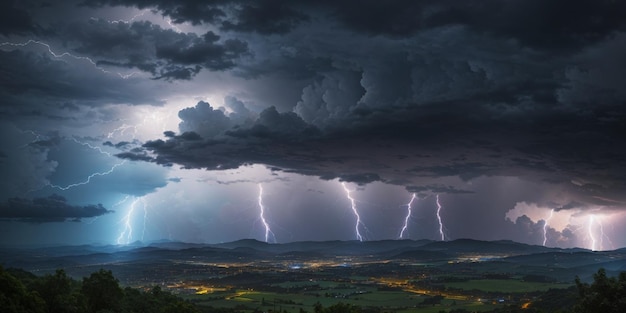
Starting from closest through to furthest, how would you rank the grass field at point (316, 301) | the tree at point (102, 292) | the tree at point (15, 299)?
the tree at point (15, 299)
the tree at point (102, 292)
the grass field at point (316, 301)

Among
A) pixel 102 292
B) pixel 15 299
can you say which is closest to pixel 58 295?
pixel 15 299

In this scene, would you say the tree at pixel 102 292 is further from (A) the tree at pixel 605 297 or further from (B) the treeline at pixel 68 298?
Result: (A) the tree at pixel 605 297

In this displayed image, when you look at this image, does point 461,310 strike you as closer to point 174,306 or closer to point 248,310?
point 248,310

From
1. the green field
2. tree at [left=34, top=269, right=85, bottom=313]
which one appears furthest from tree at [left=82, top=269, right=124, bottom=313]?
the green field

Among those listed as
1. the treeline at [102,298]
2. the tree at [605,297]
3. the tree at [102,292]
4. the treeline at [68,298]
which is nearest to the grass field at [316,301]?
the treeline at [102,298]

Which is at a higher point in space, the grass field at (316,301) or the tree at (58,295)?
the tree at (58,295)

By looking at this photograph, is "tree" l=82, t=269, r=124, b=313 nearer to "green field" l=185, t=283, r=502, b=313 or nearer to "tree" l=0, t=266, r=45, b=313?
"tree" l=0, t=266, r=45, b=313

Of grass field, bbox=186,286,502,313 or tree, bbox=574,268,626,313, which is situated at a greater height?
tree, bbox=574,268,626,313
